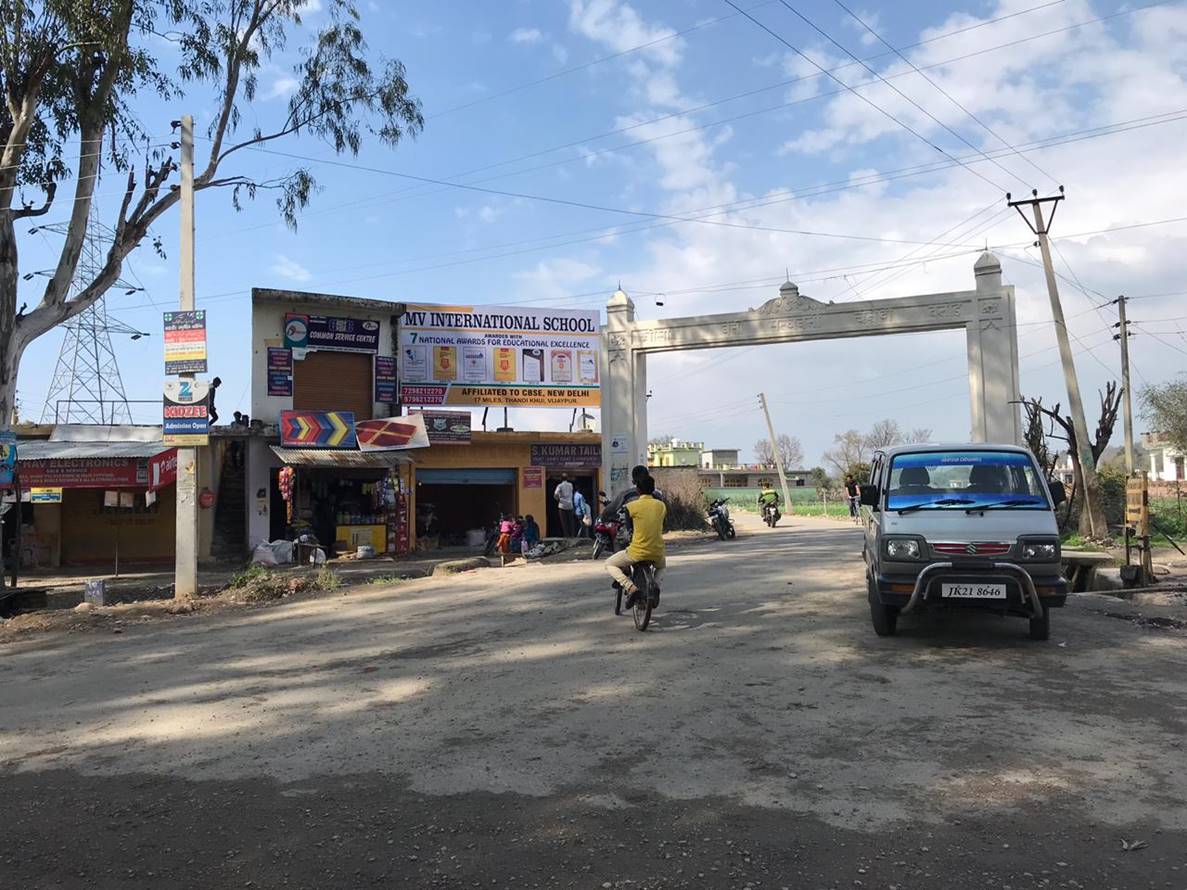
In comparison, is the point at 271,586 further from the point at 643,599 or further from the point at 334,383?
the point at 334,383

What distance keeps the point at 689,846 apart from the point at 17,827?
10.8 feet

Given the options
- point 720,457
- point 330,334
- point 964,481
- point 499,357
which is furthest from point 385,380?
point 720,457

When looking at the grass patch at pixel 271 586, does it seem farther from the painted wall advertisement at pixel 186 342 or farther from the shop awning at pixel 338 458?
the shop awning at pixel 338 458

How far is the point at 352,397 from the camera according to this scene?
24.0 m

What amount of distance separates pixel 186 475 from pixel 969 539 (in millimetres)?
11796

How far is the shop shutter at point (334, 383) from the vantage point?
912 inches

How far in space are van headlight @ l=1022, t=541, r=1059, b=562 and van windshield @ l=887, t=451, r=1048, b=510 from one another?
2.12 feet

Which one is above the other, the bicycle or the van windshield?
the van windshield

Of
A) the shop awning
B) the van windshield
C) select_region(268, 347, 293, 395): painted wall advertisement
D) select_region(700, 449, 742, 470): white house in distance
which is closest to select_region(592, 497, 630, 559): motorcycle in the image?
the shop awning

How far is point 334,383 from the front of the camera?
77.8 ft

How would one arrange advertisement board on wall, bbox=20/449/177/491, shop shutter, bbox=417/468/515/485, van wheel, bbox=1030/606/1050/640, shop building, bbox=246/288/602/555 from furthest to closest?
shop shutter, bbox=417/468/515/485 → shop building, bbox=246/288/602/555 → advertisement board on wall, bbox=20/449/177/491 → van wheel, bbox=1030/606/1050/640

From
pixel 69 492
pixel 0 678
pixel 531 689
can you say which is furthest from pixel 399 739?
pixel 69 492

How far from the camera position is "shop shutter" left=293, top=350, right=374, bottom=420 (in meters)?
23.2

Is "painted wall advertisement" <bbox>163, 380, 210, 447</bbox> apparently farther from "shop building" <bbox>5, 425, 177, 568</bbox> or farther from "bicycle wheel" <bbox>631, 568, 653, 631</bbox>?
"bicycle wheel" <bbox>631, 568, 653, 631</bbox>
